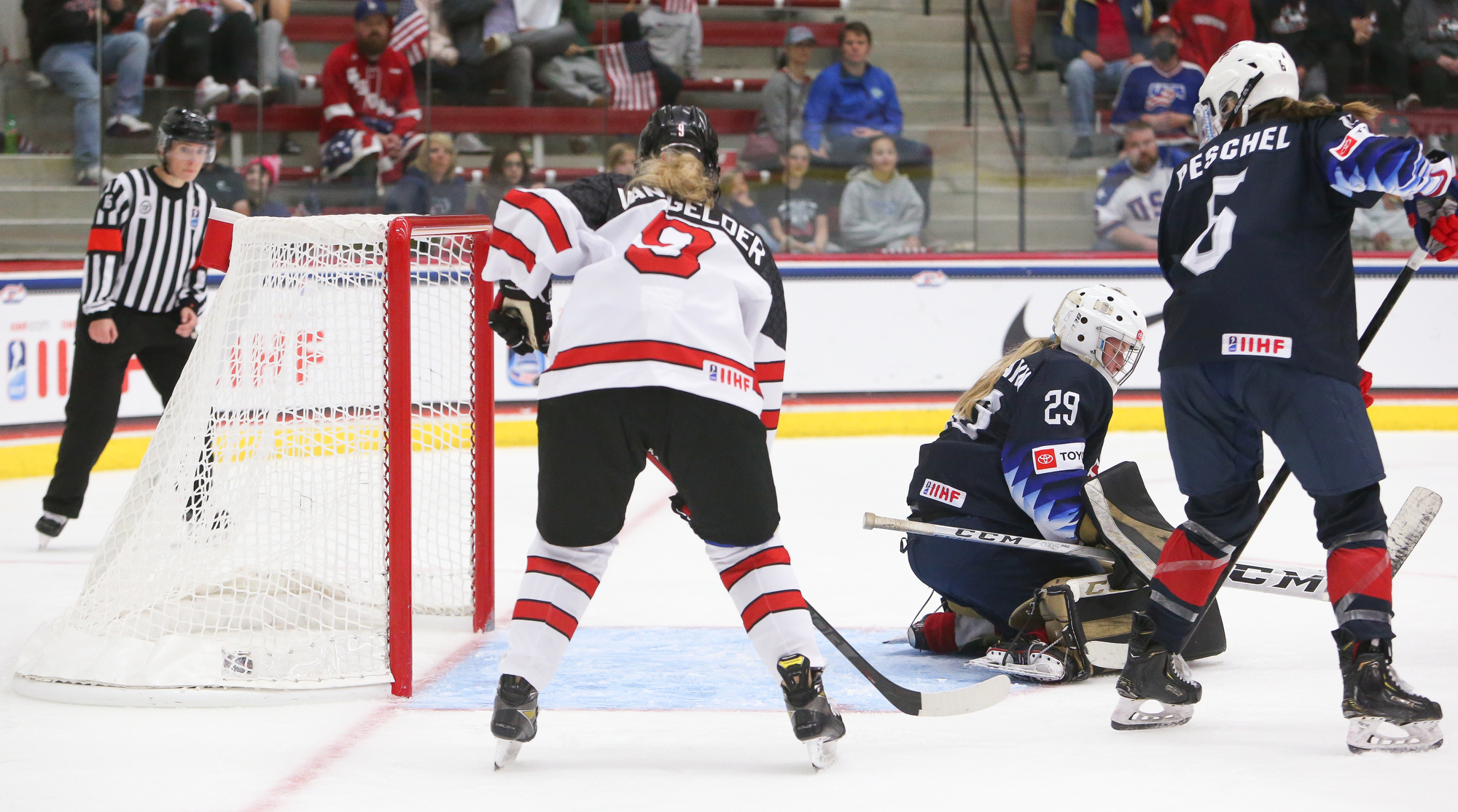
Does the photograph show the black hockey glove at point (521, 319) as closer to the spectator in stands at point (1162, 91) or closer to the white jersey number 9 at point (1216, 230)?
the white jersey number 9 at point (1216, 230)

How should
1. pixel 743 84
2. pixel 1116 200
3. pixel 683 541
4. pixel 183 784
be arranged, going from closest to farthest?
1. pixel 183 784
2. pixel 683 541
3. pixel 1116 200
4. pixel 743 84

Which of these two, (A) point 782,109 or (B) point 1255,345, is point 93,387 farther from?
(A) point 782,109

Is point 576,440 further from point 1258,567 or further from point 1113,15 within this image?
point 1113,15

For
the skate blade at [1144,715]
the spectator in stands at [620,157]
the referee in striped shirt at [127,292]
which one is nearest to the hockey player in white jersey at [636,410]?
the skate blade at [1144,715]

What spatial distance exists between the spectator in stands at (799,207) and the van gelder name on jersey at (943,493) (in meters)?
4.56

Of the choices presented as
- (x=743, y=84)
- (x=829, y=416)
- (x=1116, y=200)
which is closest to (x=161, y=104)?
(x=743, y=84)

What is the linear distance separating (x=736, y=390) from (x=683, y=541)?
257 cm

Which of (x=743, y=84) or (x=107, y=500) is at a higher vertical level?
(x=743, y=84)

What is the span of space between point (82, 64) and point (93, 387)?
8.72 ft

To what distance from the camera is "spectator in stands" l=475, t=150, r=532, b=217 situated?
25.4ft

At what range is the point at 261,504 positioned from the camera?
10.2 ft

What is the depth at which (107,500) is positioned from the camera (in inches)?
225

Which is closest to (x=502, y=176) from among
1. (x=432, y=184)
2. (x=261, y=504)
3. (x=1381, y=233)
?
(x=432, y=184)

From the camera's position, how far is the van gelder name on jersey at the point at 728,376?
7.82 ft
